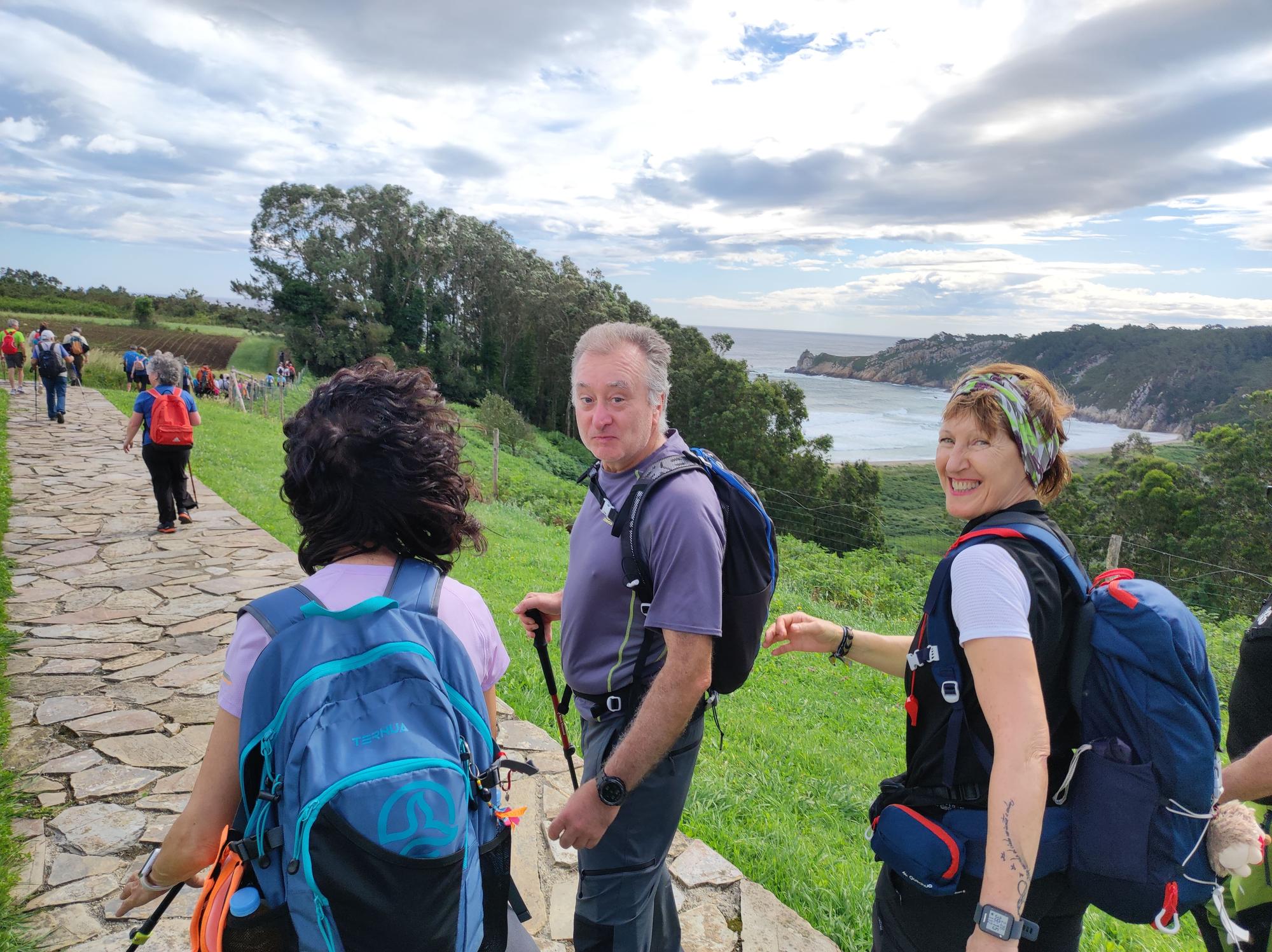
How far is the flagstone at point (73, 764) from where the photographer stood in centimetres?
348

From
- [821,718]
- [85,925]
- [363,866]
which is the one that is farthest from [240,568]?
[363,866]

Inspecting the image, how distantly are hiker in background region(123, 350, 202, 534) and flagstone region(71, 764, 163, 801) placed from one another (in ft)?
14.1

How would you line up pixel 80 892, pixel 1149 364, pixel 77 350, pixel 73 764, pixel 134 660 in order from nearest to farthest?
pixel 80 892
pixel 73 764
pixel 134 660
pixel 77 350
pixel 1149 364

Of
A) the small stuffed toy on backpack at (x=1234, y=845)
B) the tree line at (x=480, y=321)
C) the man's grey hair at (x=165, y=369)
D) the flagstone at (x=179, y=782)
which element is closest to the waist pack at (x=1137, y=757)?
the small stuffed toy on backpack at (x=1234, y=845)

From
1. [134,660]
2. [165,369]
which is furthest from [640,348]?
[165,369]

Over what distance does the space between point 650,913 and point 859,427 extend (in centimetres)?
9811

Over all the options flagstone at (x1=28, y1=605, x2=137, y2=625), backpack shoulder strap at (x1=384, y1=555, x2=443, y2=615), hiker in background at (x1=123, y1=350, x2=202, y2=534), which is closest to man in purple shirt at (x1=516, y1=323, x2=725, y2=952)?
backpack shoulder strap at (x1=384, y1=555, x2=443, y2=615)

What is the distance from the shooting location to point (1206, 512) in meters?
25.9

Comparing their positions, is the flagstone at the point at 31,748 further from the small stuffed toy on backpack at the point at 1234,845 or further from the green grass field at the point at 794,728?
the small stuffed toy on backpack at the point at 1234,845

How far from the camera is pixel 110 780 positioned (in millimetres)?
3451

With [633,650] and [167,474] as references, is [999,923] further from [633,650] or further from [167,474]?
[167,474]

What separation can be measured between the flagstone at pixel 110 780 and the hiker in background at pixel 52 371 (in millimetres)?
12507

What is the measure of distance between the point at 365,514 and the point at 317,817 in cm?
56

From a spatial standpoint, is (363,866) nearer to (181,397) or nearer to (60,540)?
(181,397)
